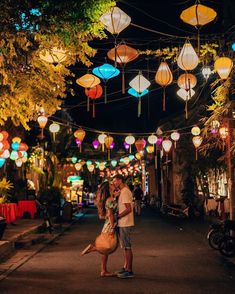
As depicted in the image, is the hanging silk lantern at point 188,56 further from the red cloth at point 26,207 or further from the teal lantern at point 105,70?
the red cloth at point 26,207

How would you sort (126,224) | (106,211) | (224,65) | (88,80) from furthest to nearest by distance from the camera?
(88,80) → (224,65) → (106,211) → (126,224)

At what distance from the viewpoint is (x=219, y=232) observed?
15.1 m

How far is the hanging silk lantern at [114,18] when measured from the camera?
38.0 feet

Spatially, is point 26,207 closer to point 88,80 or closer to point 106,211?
point 88,80

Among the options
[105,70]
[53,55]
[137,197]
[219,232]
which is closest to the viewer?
[53,55]

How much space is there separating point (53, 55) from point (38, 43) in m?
0.65

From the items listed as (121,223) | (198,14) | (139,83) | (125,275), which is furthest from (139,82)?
(125,275)

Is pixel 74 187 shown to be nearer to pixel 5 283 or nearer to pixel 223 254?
pixel 223 254

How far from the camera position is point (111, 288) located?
31.2 feet

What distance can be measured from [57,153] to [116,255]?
74.3 ft

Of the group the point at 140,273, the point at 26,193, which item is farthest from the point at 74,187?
the point at 140,273

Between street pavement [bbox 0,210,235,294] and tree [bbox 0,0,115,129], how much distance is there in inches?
155

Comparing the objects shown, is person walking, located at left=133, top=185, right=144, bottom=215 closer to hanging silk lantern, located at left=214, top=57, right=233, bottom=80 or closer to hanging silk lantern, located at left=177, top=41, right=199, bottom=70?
hanging silk lantern, located at left=214, top=57, right=233, bottom=80

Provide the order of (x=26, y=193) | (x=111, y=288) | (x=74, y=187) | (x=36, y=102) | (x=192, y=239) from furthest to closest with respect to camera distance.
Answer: (x=74, y=187)
(x=26, y=193)
(x=192, y=239)
(x=36, y=102)
(x=111, y=288)
